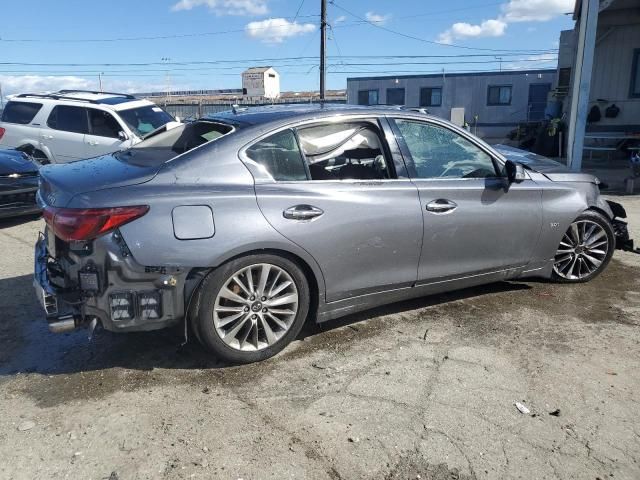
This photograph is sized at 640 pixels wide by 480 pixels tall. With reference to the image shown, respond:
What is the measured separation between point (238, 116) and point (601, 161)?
15.7 meters

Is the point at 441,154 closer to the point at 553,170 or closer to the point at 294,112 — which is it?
the point at 294,112

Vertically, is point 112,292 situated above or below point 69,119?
below

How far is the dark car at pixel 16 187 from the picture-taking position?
729cm

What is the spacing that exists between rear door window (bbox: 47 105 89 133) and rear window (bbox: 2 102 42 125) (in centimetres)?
39

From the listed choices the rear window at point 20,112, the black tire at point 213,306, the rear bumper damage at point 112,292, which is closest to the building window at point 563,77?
the rear window at point 20,112

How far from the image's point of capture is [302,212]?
3.51 meters

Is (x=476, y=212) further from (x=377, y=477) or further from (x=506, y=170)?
(x=377, y=477)

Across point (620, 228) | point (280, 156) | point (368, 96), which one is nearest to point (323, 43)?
point (368, 96)

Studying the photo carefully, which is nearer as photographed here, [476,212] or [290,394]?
[290,394]

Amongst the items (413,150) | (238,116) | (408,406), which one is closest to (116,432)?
(408,406)

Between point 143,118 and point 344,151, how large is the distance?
7034 millimetres

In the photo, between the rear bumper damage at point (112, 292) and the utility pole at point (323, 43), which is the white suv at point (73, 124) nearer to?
the rear bumper damage at point (112, 292)

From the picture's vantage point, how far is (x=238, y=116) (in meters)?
3.95

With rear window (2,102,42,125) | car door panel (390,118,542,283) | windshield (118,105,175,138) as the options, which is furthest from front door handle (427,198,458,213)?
rear window (2,102,42,125)
